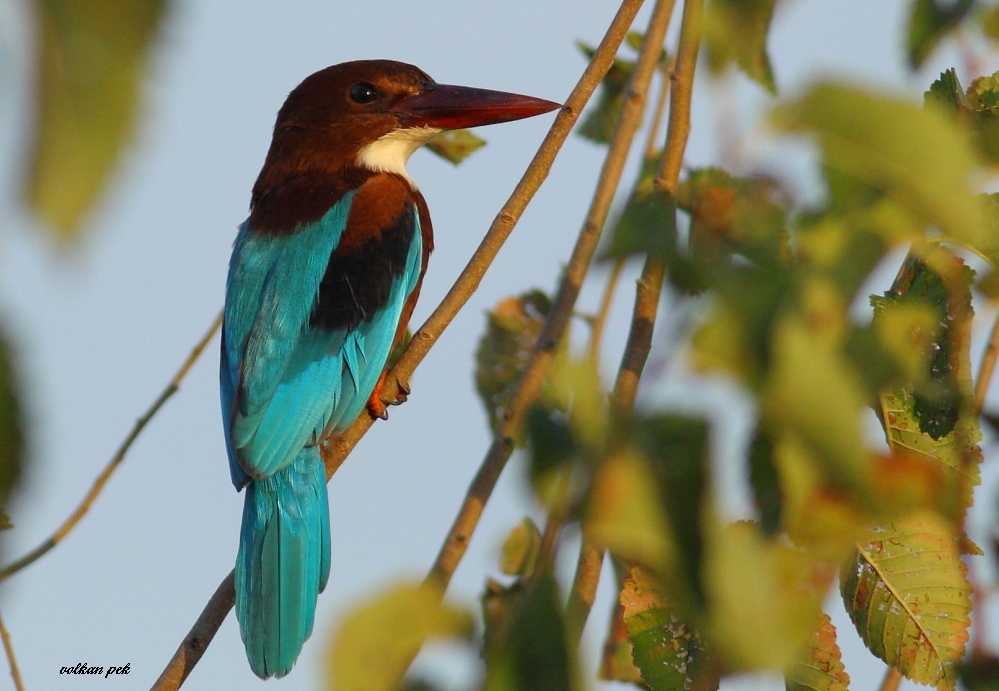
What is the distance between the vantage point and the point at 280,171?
13.4ft

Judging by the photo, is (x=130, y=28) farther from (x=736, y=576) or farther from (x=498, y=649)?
(x=498, y=649)

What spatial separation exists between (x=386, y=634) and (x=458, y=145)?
2.67 metres

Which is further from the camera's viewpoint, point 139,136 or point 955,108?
point 955,108

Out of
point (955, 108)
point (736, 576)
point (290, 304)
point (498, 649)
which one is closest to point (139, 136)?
point (736, 576)

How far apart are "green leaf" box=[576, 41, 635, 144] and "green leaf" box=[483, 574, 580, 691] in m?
2.40

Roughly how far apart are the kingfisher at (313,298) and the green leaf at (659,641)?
1543 millimetres

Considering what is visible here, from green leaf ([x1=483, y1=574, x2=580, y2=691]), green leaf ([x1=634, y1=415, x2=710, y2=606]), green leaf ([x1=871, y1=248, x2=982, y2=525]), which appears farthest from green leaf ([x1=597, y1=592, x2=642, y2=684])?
green leaf ([x1=634, y1=415, x2=710, y2=606])

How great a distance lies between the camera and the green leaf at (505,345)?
2.94 metres

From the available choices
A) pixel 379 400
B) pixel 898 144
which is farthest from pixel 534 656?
pixel 379 400

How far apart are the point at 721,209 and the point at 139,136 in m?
0.69

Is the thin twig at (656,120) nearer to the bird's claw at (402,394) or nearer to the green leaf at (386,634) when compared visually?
the bird's claw at (402,394)

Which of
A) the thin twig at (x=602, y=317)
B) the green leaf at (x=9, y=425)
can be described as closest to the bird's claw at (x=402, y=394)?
the thin twig at (x=602, y=317)

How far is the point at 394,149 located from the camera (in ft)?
13.6

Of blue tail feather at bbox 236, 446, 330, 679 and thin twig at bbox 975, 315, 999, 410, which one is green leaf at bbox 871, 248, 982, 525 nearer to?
thin twig at bbox 975, 315, 999, 410
